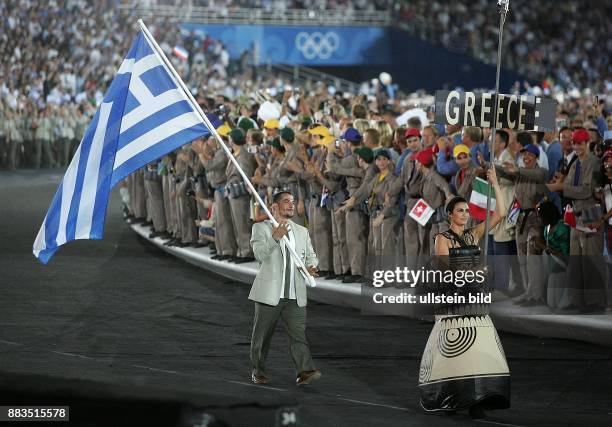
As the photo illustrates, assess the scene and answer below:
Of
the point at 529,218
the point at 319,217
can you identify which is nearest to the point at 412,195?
the point at 529,218

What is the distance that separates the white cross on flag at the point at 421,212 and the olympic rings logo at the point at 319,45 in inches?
1790

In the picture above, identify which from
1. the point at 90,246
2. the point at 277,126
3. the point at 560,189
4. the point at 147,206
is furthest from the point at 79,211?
the point at 147,206

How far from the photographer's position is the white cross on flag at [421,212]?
1550 centimetres

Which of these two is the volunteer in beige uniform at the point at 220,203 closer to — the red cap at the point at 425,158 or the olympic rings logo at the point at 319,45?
the red cap at the point at 425,158

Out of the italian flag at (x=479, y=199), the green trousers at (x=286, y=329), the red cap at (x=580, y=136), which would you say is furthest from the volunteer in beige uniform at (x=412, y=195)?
the green trousers at (x=286, y=329)

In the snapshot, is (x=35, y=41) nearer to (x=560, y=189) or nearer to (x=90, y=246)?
(x=90, y=246)

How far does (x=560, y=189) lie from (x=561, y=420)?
172 inches

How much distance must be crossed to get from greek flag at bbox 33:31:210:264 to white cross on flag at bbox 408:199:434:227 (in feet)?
14.5

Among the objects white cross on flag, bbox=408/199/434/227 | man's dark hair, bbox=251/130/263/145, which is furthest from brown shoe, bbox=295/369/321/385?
man's dark hair, bbox=251/130/263/145

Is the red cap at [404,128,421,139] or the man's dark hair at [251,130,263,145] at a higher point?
the red cap at [404,128,421,139]

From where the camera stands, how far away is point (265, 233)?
11367mm

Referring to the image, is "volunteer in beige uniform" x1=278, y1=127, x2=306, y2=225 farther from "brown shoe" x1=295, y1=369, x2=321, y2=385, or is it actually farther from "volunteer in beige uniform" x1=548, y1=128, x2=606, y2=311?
"brown shoe" x1=295, y1=369, x2=321, y2=385

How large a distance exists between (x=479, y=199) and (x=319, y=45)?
4673 centimetres

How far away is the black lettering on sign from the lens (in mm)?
12000
